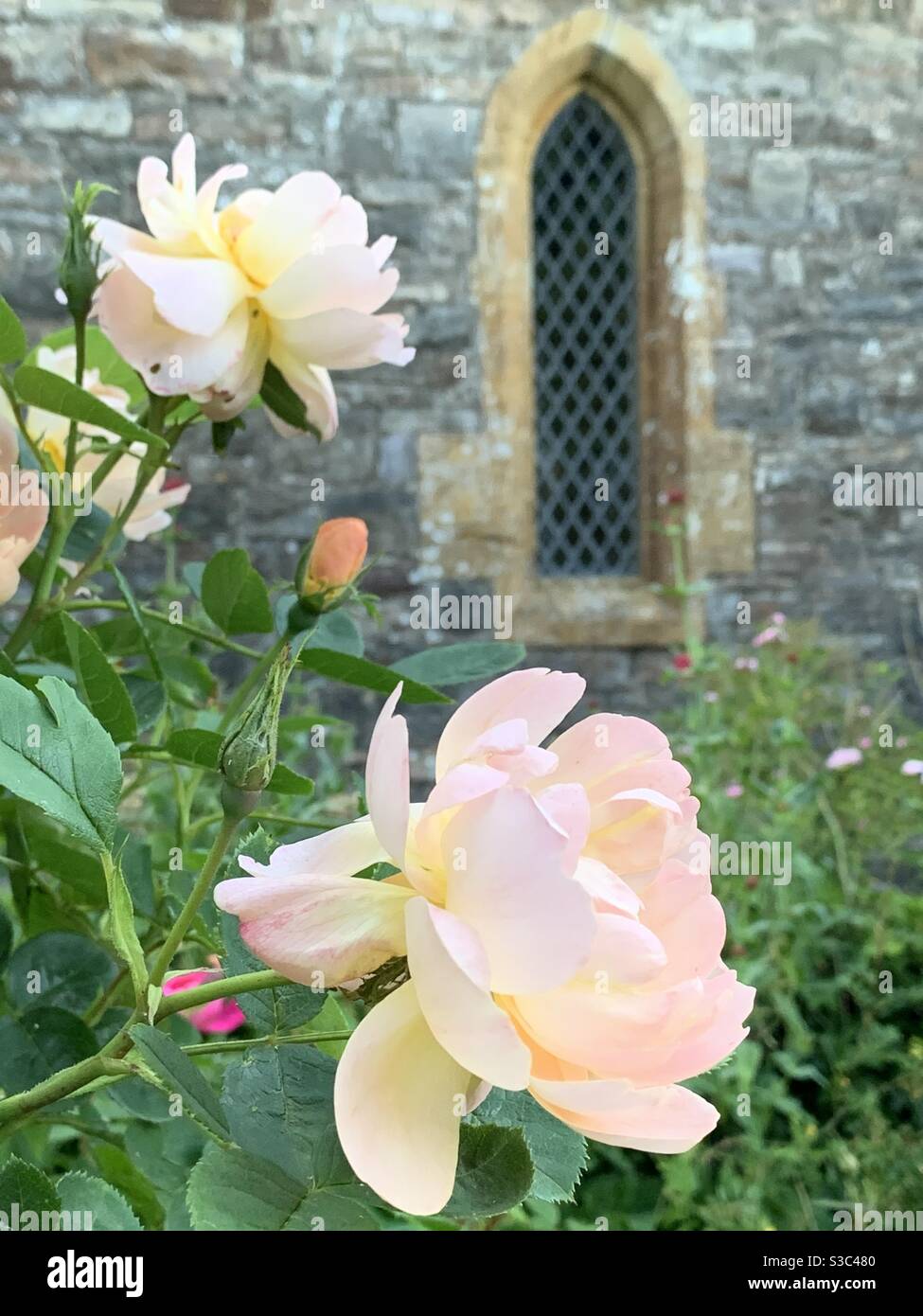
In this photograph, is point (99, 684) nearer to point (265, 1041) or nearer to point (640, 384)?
point (265, 1041)

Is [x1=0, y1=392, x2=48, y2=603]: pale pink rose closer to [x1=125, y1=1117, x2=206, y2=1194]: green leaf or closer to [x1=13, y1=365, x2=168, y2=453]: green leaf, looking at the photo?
[x1=13, y1=365, x2=168, y2=453]: green leaf

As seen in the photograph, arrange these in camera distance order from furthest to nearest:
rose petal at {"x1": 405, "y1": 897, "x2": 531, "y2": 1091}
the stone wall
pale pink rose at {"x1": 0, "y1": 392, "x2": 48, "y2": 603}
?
the stone wall, pale pink rose at {"x1": 0, "y1": 392, "x2": 48, "y2": 603}, rose petal at {"x1": 405, "y1": 897, "x2": 531, "y2": 1091}

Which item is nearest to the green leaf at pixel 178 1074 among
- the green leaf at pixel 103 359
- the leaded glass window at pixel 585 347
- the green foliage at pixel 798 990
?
the green leaf at pixel 103 359

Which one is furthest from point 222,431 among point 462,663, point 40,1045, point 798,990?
point 798,990

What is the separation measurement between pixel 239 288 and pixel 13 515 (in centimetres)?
11

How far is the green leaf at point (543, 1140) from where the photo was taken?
0.24 meters

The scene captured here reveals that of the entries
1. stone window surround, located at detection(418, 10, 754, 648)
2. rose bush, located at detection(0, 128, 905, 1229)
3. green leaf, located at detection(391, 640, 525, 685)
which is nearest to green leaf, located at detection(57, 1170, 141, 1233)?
rose bush, located at detection(0, 128, 905, 1229)

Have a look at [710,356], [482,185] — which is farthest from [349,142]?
[710,356]

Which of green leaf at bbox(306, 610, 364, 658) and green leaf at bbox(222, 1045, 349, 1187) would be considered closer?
green leaf at bbox(222, 1045, 349, 1187)

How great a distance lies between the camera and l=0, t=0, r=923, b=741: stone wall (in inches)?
116

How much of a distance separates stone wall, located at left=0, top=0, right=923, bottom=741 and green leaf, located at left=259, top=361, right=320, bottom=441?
2.49m

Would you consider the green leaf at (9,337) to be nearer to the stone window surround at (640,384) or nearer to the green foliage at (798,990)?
the green foliage at (798,990)

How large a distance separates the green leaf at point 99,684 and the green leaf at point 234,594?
87 mm

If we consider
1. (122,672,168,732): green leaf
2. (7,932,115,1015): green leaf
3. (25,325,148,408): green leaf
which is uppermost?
(25,325,148,408): green leaf
